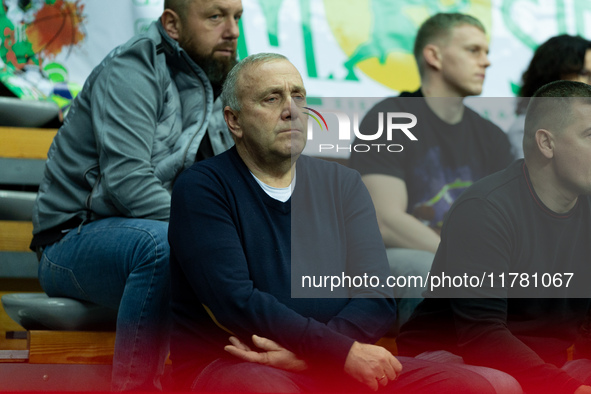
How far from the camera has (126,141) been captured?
190cm

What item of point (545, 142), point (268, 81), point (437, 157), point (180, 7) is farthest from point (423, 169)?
point (180, 7)

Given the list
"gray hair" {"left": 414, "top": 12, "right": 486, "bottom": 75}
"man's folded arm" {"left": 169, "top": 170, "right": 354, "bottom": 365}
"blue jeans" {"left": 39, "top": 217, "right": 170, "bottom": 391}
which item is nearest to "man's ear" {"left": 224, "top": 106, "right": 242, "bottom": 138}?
"man's folded arm" {"left": 169, "top": 170, "right": 354, "bottom": 365}

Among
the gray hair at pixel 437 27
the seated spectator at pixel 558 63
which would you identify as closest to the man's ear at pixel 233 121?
the gray hair at pixel 437 27

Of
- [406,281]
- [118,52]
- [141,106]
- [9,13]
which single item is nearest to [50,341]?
[141,106]

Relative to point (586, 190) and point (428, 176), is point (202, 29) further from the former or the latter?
point (586, 190)

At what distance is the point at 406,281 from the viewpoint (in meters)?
1.54

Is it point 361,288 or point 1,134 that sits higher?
point 1,134

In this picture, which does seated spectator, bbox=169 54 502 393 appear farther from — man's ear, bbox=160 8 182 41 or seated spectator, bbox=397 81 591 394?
man's ear, bbox=160 8 182 41

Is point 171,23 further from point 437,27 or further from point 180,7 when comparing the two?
point 437,27

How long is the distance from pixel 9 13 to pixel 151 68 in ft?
2.36

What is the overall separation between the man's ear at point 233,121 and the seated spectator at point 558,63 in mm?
1135

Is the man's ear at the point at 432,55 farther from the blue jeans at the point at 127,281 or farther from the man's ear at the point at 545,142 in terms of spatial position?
the blue jeans at the point at 127,281

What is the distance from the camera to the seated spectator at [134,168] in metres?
1.73

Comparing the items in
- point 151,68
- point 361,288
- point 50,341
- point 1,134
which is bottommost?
point 50,341
